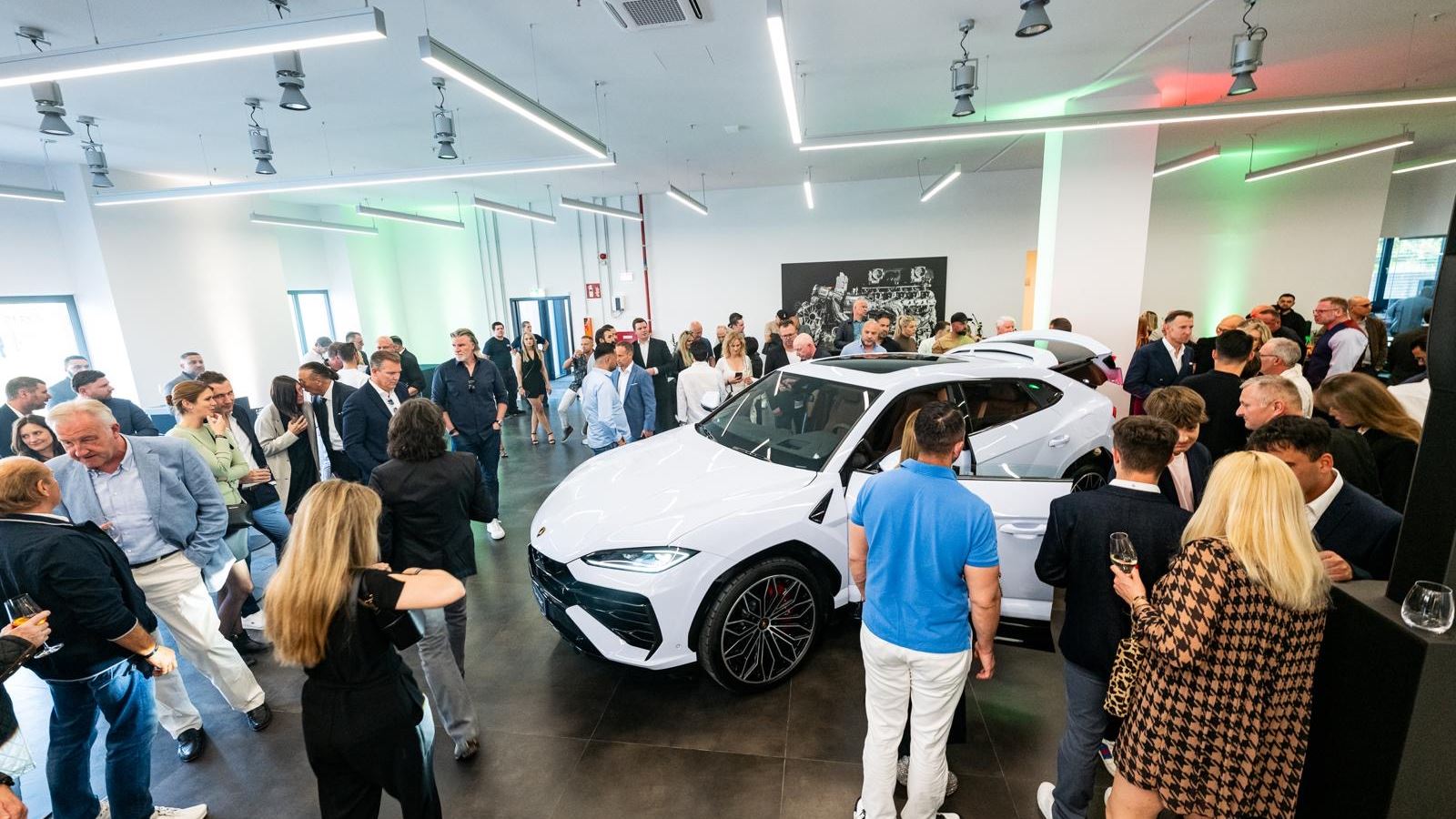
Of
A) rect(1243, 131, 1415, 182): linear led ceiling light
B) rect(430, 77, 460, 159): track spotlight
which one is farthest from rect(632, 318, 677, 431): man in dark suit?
rect(1243, 131, 1415, 182): linear led ceiling light

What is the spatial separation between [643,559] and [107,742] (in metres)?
2.00

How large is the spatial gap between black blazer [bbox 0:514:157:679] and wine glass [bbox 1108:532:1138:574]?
320 centimetres

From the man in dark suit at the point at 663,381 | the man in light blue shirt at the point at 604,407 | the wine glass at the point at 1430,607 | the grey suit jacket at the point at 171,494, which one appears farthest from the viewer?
the man in dark suit at the point at 663,381

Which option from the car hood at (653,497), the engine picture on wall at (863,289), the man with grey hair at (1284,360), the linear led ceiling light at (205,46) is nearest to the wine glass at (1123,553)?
the car hood at (653,497)

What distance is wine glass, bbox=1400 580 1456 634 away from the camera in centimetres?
136

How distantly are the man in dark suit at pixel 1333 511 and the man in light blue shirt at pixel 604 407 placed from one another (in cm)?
393

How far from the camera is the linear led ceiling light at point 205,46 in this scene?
9.71 feet

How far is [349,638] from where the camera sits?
1.53 metres

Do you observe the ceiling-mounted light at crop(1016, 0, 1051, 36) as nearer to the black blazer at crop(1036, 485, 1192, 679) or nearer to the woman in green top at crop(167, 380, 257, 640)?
the black blazer at crop(1036, 485, 1192, 679)

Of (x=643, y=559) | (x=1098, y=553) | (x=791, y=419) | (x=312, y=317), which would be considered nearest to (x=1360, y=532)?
(x=1098, y=553)

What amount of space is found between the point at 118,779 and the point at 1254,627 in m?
3.69

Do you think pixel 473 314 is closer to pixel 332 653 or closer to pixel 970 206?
pixel 970 206

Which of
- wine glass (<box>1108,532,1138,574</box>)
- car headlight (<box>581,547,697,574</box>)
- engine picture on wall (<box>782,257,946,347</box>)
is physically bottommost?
car headlight (<box>581,547,697,574</box>)

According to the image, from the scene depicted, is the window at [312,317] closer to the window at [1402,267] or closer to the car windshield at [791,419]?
the car windshield at [791,419]
